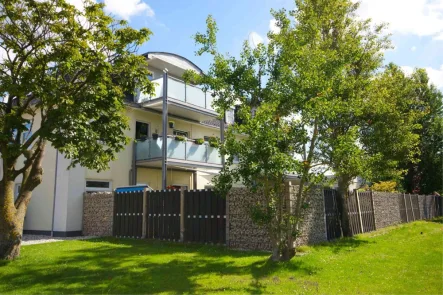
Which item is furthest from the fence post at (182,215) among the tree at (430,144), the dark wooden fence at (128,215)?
the tree at (430,144)

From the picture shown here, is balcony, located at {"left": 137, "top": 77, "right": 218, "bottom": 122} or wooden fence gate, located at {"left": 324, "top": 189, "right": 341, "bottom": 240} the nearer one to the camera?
wooden fence gate, located at {"left": 324, "top": 189, "right": 341, "bottom": 240}

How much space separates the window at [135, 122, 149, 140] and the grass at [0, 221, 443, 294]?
9.60 meters

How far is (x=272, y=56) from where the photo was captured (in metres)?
10.0

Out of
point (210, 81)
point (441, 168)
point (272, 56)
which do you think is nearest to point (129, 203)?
point (210, 81)

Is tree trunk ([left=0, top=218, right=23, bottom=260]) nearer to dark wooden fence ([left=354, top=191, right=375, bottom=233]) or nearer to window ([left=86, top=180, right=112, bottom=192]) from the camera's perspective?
window ([left=86, top=180, right=112, bottom=192])

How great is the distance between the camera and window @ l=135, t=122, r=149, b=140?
67.7ft

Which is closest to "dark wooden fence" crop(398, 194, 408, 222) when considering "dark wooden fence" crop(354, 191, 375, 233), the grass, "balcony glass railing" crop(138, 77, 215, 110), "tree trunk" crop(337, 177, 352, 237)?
"dark wooden fence" crop(354, 191, 375, 233)

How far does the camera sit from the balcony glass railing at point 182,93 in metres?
19.6

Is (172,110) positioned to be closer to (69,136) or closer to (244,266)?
(69,136)

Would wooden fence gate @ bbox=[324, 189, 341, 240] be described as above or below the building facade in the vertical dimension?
below

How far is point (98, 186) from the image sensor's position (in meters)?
18.6

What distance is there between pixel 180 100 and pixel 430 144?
2578 cm

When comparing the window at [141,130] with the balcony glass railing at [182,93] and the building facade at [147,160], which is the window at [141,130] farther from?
the balcony glass railing at [182,93]

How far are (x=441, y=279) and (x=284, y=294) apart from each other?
11.2 ft
